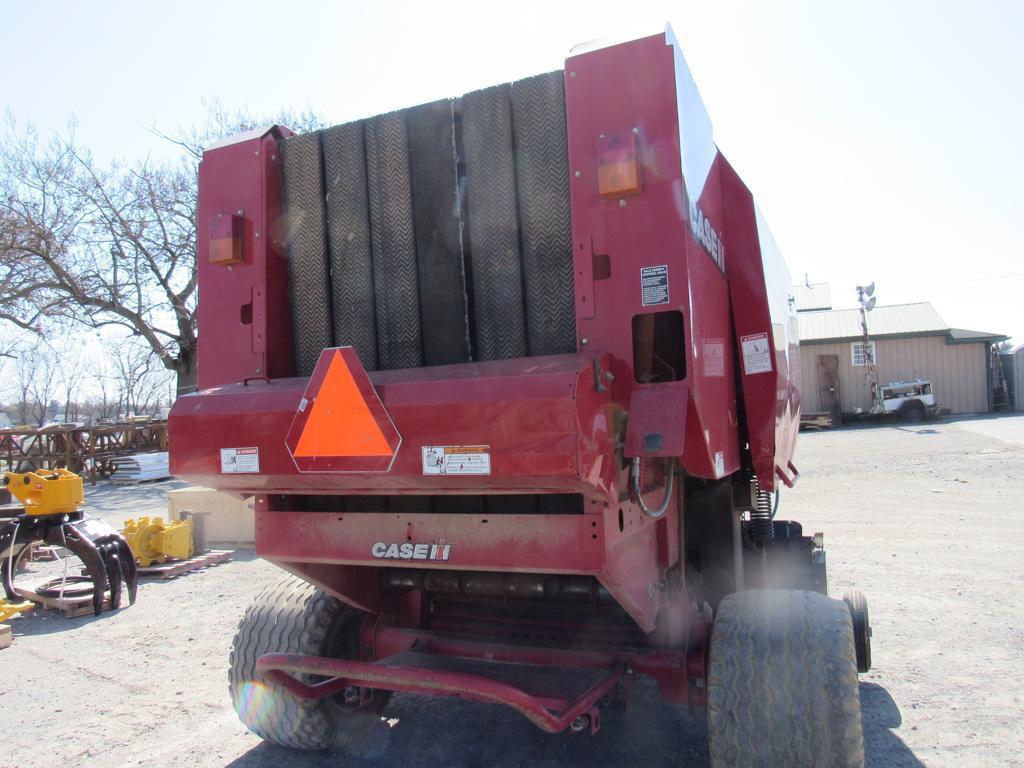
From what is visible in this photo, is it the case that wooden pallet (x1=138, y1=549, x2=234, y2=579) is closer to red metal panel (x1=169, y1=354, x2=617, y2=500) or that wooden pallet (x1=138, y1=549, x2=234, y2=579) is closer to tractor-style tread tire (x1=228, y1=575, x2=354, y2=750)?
tractor-style tread tire (x1=228, y1=575, x2=354, y2=750)

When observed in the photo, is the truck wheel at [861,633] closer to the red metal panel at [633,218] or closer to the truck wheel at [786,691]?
the truck wheel at [786,691]

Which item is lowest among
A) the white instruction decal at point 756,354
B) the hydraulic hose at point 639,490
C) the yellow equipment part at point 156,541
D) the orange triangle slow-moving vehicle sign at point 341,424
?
the yellow equipment part at point 156,541

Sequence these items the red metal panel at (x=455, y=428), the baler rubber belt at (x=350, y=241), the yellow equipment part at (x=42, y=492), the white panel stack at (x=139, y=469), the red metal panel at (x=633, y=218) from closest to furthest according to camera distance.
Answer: the red metal panel at (x=455, y=428)
the red metal panel at (x=633, y=218)
the baler rubber belt at (x=350, y=241)
the yellow equipment part at (x=42, y=492)
the white panel stack at (x=139, y=469)

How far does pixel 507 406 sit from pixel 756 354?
163 cm

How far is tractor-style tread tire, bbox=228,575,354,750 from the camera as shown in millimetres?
3396

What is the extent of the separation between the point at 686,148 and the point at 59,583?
695 centimetres

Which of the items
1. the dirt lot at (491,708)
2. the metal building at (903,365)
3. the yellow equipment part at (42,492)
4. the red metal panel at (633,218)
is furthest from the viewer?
the metal building at (903,365)

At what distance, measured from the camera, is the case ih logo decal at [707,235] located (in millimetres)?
2683

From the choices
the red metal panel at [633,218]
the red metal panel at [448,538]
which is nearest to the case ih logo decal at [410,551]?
the red metal panel at [448,538]

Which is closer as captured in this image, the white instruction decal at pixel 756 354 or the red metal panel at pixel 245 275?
the red metal panel at pixel 245 275

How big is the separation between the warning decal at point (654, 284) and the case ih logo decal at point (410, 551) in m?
1.13

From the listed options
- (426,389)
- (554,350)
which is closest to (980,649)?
(554,350)

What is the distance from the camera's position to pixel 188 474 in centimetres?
292

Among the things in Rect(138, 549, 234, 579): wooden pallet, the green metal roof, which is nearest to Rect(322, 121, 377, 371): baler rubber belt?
Rect(138, 549, 234, 579): wooden pallet
